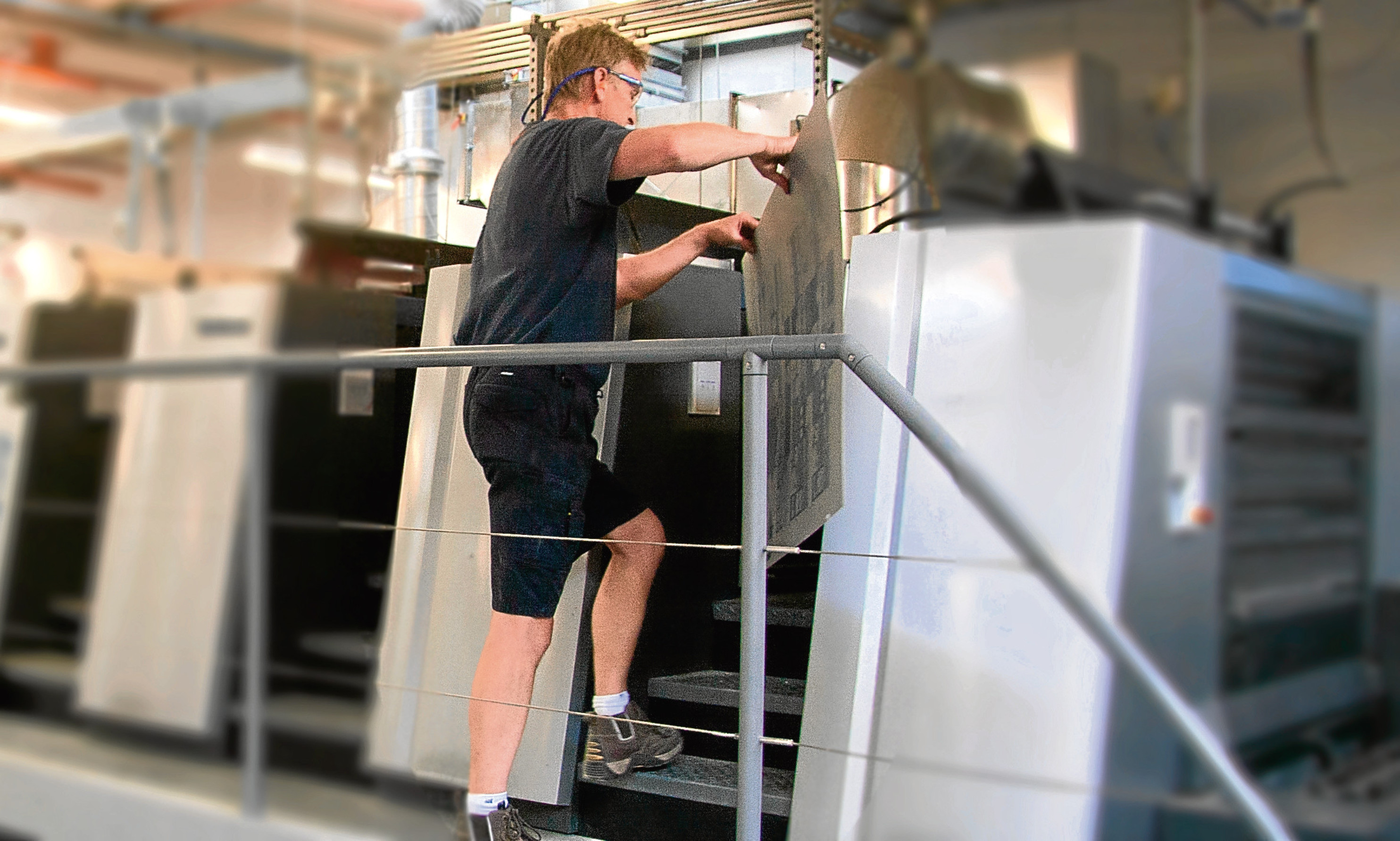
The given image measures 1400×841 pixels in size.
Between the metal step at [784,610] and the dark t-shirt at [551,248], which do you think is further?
the metal step at [784,610]

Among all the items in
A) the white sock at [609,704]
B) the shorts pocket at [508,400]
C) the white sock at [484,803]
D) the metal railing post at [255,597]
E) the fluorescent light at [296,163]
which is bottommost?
the white sock at [484,803]

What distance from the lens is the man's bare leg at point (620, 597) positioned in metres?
1.81

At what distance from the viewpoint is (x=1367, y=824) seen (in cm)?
24

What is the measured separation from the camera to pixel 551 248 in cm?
168

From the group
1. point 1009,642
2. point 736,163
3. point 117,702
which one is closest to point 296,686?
point 117,702

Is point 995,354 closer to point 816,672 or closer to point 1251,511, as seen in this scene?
point 1251,511

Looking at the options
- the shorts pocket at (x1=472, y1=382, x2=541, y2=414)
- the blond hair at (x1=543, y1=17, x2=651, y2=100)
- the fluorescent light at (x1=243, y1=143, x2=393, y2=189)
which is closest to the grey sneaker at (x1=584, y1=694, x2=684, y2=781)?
the shorts pocket at (x1=472, y1=382, x2=541, y2=414)

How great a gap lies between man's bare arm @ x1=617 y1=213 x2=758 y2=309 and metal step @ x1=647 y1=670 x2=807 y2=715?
1.85ft

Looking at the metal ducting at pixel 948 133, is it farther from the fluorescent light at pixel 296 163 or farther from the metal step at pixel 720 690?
the metal step at pixel 720 690

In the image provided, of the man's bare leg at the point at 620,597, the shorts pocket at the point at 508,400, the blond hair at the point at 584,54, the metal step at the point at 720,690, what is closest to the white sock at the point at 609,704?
the man's bare leg at the point at 620,597

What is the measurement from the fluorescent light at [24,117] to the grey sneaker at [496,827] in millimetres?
1298

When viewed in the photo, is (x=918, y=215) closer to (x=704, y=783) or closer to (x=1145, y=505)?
(x=1145, y=505)

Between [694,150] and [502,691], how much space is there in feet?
2.35

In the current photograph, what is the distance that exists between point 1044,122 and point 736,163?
1.80 meters
